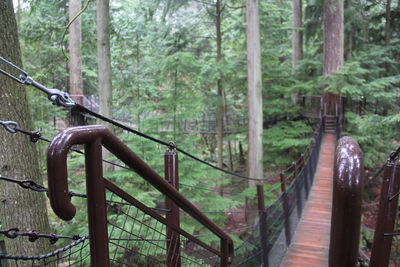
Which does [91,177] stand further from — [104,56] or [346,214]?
[104,56]

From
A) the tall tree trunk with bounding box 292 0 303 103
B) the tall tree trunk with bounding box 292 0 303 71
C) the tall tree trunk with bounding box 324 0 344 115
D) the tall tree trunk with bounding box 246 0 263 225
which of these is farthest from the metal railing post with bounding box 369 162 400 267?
the tall tree trunk with bounding box 292 0 303 71

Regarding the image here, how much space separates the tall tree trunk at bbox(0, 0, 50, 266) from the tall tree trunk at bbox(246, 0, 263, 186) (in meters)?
6.86

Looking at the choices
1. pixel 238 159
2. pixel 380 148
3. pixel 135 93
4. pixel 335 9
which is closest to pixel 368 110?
pixel 380 148

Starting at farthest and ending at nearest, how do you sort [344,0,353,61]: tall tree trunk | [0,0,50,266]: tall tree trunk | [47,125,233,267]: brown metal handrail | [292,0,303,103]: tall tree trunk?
[292,0,303,103]: tall tree trunk, [344,0,353,61]: tall tree trunk, [0,0,50,266]: tall tree trunk, [47,125,233,267]: brown metal handrail

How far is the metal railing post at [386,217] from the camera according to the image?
1.67m

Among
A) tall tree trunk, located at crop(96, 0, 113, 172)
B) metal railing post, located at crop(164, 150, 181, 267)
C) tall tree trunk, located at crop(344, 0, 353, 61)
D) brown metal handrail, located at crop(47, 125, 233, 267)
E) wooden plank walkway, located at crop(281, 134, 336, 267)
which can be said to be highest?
tall tree trunk, located at crop(344, 0, 353, 61)

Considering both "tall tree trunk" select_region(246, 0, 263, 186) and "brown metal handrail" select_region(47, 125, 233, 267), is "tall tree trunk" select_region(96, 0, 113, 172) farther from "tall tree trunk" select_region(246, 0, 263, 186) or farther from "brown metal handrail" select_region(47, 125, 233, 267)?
"brown metal handrail" select_region(47, 125, 233, 267)

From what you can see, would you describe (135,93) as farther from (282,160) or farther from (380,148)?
(380,148)

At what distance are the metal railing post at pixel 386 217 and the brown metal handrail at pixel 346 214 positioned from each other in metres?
0.74

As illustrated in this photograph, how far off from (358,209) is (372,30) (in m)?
16.9

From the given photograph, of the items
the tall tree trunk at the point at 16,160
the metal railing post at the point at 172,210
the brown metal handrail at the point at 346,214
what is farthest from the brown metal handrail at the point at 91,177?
the tall tree trunk at the point at 16,160

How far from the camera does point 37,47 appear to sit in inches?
348

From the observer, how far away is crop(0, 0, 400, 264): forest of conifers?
3.34 m

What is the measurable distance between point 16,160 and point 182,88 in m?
4.16
